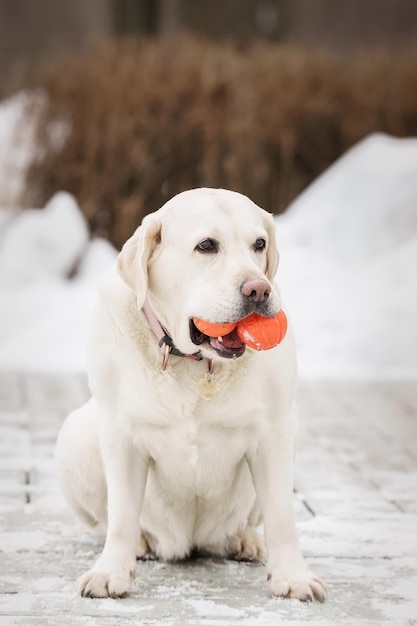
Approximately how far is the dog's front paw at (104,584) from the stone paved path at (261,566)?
27 millimetres

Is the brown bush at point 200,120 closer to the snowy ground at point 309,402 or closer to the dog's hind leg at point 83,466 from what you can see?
the snowy ground at point 309,402

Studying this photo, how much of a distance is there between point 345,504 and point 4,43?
7.51 meters

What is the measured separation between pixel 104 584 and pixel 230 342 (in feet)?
2.36

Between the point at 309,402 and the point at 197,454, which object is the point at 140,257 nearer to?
the point at 197,454

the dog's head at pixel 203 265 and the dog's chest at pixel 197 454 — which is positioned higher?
the dog's head at pixel 203 265

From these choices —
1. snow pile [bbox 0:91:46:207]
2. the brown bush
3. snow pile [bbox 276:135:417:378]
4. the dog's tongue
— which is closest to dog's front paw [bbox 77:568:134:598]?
the dog's tongue

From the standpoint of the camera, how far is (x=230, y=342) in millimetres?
2686

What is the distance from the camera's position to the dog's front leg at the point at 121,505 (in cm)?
284

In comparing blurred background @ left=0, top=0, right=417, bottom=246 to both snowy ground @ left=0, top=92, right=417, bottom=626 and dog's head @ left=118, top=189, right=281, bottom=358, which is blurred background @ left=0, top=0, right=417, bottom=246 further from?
dog's head @ left=118, top=189, right=281, bottom=358

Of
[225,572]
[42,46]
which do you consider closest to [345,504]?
[225,572]

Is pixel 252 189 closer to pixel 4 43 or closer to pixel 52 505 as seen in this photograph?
pixel 4 43

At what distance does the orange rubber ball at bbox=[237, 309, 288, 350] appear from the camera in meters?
2.63

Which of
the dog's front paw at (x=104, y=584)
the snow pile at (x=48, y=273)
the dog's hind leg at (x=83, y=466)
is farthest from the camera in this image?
the snow pile at (x=48, y=273)

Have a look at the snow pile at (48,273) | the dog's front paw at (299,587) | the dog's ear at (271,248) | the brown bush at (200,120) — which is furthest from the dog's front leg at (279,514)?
the brown bush at (200,120)
